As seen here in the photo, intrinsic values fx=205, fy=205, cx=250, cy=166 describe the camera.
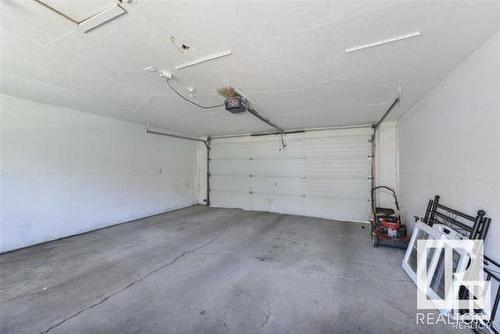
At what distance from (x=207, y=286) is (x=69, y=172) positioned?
384cm

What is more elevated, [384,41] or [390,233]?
[384,41]

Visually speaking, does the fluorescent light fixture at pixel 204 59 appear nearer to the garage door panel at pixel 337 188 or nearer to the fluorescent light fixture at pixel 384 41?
the fluorescent light fixture at pixel 384 41

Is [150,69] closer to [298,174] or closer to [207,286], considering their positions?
[207,286]

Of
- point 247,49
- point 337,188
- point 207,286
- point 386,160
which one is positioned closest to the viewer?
point 247,49

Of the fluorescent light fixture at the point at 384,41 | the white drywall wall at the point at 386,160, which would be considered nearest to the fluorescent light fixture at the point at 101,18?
the fluorescent light fixture at the point at 384,41

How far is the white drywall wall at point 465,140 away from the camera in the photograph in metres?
1.75

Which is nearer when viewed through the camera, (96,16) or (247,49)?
(96,16)

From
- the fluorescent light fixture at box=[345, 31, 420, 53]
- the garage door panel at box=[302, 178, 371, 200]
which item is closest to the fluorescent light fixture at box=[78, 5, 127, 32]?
the fluorescent light fixture at box=[345, 31, 420, 53]

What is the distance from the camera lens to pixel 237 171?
23.1ft

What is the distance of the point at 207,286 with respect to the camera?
2.36 m

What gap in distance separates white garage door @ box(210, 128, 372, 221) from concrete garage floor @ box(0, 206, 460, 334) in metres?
1.68

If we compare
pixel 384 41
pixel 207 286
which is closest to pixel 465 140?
pixel 384 41

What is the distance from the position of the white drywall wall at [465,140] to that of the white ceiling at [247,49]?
197 millimetres

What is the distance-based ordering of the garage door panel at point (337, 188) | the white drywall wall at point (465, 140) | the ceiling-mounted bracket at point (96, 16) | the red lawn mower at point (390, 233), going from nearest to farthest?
the ceiling-mounted bracket at point (96, 16), the white drywall wall at point (465, 140), the red lawn mower at point (390, 233), the garage door panel at point (337, 188)
